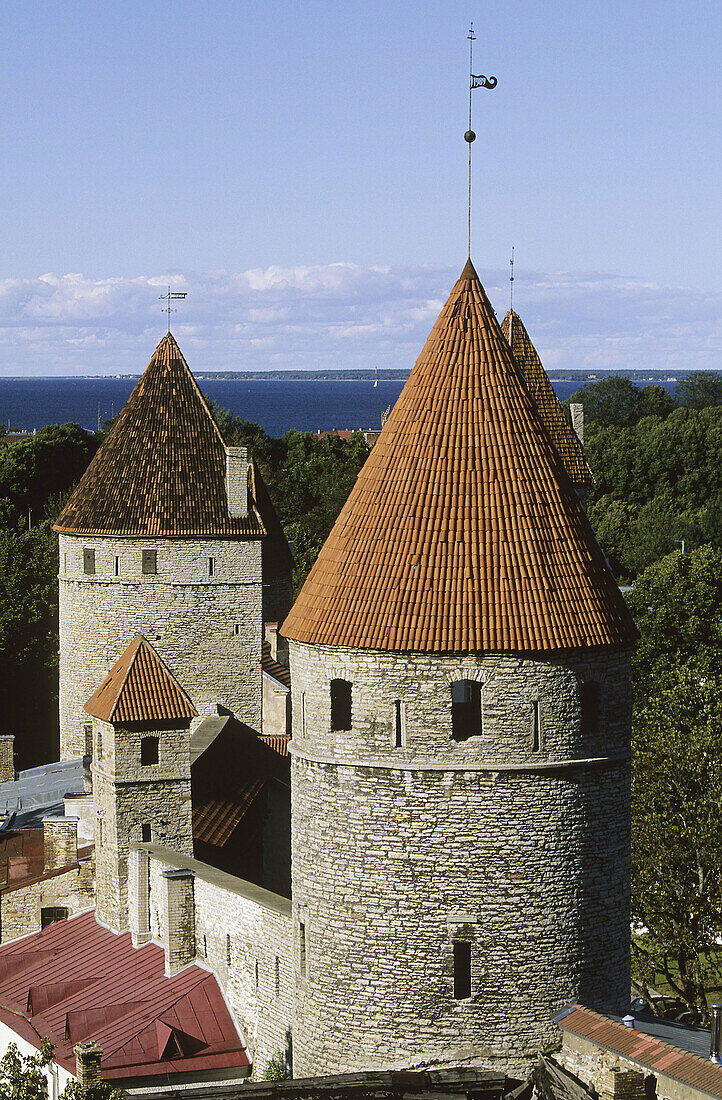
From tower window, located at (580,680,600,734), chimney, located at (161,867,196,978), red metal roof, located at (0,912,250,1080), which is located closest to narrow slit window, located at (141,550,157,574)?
red metal roof, located at (0,912,250,1080)

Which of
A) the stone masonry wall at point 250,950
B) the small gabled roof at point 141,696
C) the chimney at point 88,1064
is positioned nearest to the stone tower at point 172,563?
the small gabled roof at point 141,696

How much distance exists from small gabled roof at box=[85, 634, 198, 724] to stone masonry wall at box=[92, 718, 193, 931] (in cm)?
25

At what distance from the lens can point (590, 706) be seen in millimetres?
22641

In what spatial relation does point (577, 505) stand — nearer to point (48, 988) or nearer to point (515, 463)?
point (515, 463)

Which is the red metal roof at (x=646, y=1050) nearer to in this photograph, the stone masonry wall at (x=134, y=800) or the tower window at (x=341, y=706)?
the tower window at (x=341, y=706)

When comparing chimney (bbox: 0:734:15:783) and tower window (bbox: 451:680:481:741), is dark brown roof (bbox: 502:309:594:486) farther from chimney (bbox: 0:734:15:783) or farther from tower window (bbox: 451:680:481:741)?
chimney (bbox: 0:734:15:783)

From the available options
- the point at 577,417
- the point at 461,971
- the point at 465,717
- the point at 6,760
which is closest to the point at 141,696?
the point at 465,717

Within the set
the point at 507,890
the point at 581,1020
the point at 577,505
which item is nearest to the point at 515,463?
the point at 577,505

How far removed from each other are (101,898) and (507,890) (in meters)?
12.4

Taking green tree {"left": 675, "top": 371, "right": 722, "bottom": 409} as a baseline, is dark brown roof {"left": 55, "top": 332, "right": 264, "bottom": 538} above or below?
below

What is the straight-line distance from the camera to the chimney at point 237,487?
4041 centimetres

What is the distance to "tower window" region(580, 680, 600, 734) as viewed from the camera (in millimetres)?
22453

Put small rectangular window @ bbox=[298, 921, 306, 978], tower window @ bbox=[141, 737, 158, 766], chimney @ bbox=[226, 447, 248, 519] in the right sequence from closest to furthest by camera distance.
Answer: small rectangular window @ bbox=[298, 921, 306, 978]
tower window @ bbox=[141, 737, 158, 766]
chimney @ bbox=[226, 447, 248, 519]

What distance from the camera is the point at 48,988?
30250 millimetres
